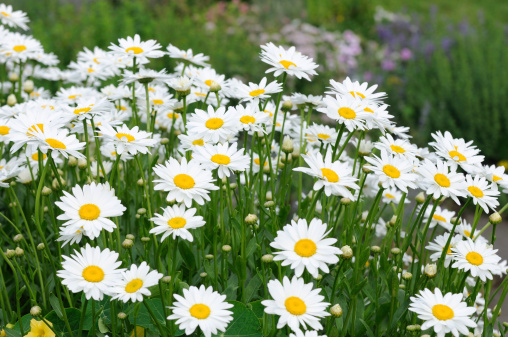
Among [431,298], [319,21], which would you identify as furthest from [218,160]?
[319,21]

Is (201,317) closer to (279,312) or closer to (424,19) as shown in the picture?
(279,312)

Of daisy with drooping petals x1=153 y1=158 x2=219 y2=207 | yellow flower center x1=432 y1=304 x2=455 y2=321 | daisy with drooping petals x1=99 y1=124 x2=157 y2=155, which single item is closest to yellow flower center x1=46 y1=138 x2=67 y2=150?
daisy with drooping petals x1=99 y1=124 x2=157 y2=155

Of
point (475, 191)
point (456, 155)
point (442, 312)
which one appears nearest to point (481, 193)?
point (475, 191)

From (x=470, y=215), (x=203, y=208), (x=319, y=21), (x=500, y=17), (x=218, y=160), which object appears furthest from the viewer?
(x=500, y=17)

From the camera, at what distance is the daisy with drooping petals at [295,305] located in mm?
1284

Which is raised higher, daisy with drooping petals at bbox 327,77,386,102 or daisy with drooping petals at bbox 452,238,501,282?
daisy with drooping petals at bbox 327,77,386,102

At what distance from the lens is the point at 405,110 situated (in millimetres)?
6078

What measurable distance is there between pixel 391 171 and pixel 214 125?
1.76 feet

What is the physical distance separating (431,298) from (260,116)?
72 centimetres

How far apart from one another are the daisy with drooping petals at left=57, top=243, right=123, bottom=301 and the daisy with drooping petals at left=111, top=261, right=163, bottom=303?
0.02 meters

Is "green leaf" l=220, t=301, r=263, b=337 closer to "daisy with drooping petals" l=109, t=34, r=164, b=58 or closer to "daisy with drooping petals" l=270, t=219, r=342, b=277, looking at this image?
"daisy with drooping petals" l=270, t=219, r=342, b=277

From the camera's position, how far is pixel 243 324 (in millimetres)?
1519

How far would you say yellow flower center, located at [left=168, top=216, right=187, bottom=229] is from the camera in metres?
1.43

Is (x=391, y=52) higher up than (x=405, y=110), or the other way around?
(x=391, y=52)
